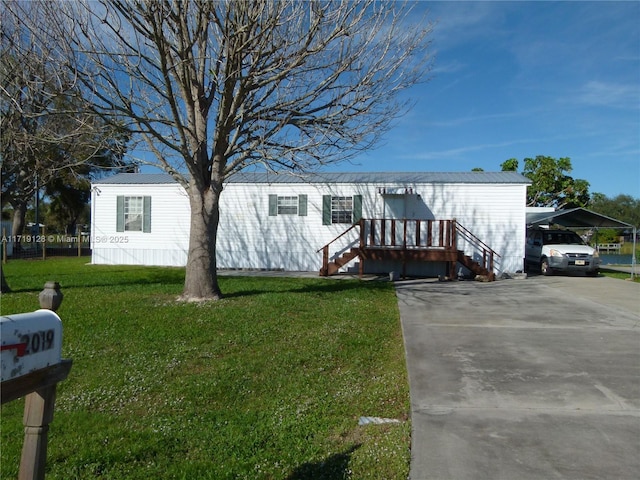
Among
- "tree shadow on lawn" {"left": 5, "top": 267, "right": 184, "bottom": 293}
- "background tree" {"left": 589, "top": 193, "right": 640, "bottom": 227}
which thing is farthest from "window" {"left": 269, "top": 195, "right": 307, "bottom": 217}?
"background tree" {"left": 589, "top": 193, "right": 640, "bottom": 227}

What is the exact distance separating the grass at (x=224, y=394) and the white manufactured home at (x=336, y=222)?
24.8ft

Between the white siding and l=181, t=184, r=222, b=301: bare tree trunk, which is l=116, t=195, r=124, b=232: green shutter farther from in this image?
l=181, t=184, r=222, b=301: bare tree trunk

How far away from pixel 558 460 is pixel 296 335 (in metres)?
4.27

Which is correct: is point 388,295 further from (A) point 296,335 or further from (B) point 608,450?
(B) point 608,450

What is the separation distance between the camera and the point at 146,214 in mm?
18938

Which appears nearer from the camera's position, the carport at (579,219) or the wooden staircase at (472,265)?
the wooden staircase at (472,265)

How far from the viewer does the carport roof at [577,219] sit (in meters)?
17.2

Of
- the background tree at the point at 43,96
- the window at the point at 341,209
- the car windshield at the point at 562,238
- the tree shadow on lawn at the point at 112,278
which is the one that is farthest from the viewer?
the car windshield at the point at 562,238

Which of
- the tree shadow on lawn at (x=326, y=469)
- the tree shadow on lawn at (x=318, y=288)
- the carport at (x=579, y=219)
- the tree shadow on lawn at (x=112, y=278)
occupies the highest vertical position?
the carport at (x=579, y=219)

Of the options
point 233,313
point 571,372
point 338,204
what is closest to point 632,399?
point 571,372

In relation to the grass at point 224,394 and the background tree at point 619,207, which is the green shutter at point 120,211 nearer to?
the grass at point 224,394

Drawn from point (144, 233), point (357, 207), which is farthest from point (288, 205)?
point (144, 233)

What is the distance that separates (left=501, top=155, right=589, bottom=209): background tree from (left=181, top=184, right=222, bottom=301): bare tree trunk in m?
29.6

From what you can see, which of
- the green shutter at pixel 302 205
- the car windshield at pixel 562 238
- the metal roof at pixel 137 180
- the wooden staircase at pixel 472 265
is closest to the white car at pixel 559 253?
the car windshield at pixel 562 238
